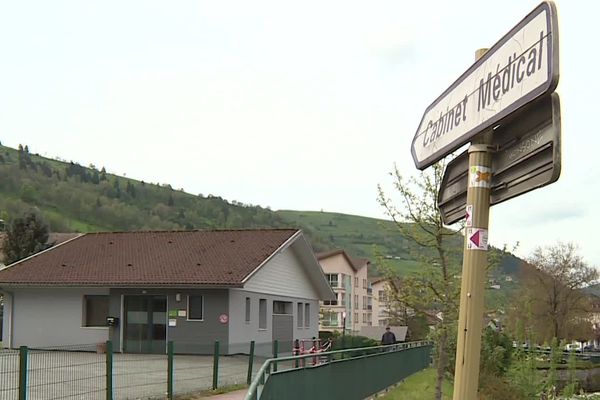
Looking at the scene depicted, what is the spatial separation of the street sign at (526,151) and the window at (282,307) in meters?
32.0

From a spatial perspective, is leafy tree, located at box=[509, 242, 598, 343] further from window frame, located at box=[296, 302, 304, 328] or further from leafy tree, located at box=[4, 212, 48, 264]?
leafy tree, located at box=[4, 212, 48, 264]

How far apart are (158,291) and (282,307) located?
7389 mm

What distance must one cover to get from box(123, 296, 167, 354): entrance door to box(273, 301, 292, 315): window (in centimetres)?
602

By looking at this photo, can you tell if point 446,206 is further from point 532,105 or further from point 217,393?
point 217,393

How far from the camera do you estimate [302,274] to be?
3900 cm

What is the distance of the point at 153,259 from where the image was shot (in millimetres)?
33406

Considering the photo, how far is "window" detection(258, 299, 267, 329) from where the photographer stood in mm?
33500

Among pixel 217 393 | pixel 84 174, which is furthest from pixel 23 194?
pixel 217 393

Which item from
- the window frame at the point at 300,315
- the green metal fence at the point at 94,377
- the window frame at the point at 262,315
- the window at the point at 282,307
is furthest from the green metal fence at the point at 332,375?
the window frame at the point at 300,315

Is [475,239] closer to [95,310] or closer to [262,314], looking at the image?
[262,314]

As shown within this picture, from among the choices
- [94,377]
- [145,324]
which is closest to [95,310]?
[145,324]

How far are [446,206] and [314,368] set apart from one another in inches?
238

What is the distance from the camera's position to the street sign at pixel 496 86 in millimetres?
2770

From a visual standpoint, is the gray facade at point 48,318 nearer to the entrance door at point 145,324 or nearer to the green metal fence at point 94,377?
the entrance door at point 145,324
